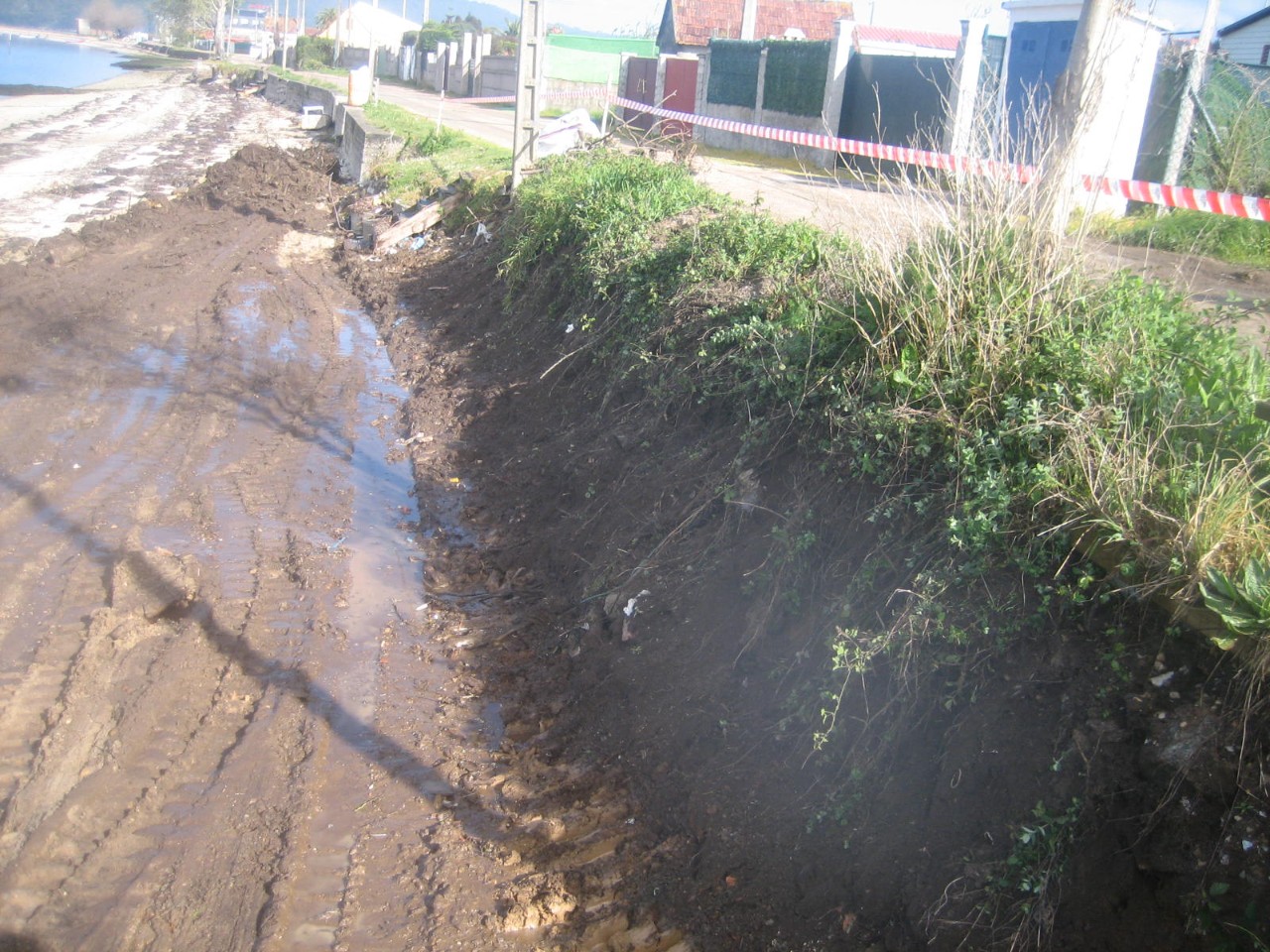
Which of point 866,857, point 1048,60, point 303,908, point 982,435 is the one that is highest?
point 1048,60

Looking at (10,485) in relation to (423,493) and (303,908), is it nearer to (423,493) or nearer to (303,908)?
(423,493)

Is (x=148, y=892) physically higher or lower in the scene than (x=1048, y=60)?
lower

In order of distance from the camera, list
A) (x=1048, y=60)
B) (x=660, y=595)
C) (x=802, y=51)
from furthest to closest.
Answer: (x=802, y=51) < (x=1048, y=60) < (x=660, y=595)

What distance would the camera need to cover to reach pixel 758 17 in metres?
43.6

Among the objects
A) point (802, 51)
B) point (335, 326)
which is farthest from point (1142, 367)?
point (802, 51)

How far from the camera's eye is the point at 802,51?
2328cm

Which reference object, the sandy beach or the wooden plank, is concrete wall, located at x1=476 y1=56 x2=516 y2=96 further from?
the wooden plank

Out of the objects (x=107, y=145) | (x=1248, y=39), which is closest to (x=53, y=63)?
(x=107, y=145)

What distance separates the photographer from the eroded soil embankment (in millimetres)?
3271

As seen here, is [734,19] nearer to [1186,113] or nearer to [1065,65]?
[1186,113]

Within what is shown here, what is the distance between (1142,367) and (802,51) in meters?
21.0

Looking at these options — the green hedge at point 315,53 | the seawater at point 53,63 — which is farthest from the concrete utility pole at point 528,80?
the green hedge at point 315,53

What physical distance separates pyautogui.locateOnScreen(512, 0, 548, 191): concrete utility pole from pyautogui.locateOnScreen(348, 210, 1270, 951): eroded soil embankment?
816 centimetres

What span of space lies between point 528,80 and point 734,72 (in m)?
13.9
